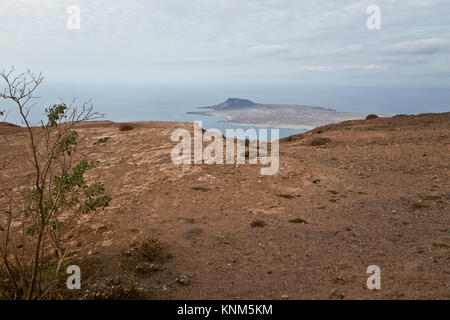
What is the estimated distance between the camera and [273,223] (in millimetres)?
8047

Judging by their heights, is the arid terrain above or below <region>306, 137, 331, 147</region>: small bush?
below

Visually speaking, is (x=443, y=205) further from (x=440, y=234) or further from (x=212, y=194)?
(x=212, y=194)

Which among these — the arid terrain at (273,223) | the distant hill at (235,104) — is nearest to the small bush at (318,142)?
the arid terrain at (273,223)

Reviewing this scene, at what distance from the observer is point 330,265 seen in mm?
5988

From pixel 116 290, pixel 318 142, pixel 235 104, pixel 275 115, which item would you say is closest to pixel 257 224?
pixel 116 290

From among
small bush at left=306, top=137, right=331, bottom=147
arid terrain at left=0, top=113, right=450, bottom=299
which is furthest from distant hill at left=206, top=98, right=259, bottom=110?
arid terrain at left=0, top=113, right=450, bottom=299

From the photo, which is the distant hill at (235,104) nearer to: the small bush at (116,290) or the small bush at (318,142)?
the small bush at (318,142)

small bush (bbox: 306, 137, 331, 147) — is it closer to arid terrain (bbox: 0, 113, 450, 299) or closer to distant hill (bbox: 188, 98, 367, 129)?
arid terrain (bbox: 0, 113, 450, 299)

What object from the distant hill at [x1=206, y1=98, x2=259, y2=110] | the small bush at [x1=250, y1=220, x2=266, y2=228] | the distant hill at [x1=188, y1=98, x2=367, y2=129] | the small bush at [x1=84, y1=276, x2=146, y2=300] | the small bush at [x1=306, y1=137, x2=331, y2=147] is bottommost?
the small bush at [x1=84, y1=276, x2=146, y2=300]

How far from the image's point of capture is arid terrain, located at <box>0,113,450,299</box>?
541 cm

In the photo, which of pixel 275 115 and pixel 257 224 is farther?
pixel 275 115

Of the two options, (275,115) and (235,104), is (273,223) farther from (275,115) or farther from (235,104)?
(235,104)

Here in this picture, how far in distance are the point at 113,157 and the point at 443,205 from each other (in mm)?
12387
